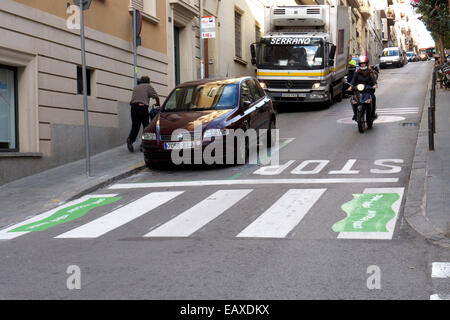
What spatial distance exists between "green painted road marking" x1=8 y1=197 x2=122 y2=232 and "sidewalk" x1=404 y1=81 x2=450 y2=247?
4.52 m

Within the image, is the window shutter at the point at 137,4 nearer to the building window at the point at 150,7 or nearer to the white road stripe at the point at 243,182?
the building window at the point at 150,7

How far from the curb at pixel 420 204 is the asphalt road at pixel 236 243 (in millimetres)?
135

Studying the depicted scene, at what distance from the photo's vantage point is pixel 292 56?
22859 mm

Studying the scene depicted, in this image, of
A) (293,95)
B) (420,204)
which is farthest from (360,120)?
(420,204)

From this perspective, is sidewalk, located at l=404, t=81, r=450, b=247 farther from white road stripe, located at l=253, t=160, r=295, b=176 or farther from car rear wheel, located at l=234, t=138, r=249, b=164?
car rear wheel, located at l=234, t=138, r=249, b=164

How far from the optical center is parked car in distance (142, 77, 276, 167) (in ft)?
40.7

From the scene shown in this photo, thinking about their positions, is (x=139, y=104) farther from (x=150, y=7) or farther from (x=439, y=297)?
(x=439, y=297)

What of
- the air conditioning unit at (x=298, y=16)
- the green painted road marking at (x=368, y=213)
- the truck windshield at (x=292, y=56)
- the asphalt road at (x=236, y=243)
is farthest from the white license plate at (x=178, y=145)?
the air conditioning unit at (x=298, y=16)

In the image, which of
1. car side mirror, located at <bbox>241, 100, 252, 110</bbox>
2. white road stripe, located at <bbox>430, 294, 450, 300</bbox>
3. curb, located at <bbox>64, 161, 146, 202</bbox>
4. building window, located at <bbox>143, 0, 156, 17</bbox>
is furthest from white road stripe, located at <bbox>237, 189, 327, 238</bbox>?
building window, located at <bbox>143, 0, 156, 17</bbox>

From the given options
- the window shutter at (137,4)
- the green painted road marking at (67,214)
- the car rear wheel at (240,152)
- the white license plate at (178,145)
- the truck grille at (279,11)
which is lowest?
the green painted road marking at (67,214)

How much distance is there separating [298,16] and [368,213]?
54.8 ft

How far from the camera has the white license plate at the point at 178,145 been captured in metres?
12.3

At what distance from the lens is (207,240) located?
7.20m

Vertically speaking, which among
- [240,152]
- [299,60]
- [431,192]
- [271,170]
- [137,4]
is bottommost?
[431,192]
